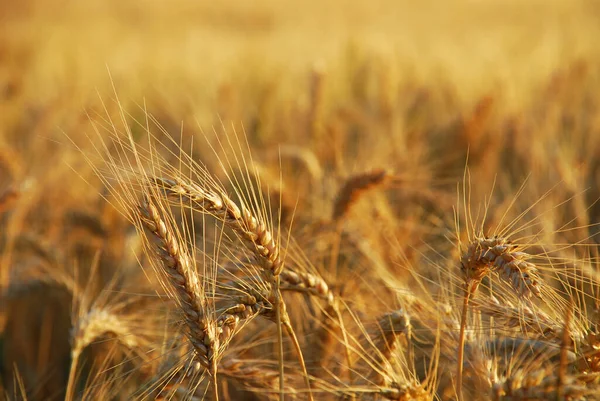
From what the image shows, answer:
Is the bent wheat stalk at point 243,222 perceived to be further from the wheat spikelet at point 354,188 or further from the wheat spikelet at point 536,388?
the wheat spikelet at point 354,188

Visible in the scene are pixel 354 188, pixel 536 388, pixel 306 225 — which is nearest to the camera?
pixel 536 388

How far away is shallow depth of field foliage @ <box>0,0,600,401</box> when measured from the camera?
3.47ft

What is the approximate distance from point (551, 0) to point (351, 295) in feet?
38.1

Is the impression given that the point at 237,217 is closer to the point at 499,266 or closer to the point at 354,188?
the point at 499,266

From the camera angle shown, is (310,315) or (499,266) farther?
(310,315)

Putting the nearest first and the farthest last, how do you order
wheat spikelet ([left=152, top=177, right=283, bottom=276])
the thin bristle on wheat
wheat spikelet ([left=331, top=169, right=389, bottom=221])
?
1. wheat spikelet ([left=152, top=177, right=283, bottom=276])
2. the thin bristle on wheat
3. wheat spikelet ([left=331, top=169, right=389, bottom=221])

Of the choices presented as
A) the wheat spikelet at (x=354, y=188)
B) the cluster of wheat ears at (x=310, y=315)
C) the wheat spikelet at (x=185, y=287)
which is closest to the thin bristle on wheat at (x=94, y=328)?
the cluster of wheat ears at (x=310, y=315)

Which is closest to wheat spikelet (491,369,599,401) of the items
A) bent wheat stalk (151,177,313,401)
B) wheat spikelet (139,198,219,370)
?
bent wheat stalk (151,177,313,401)

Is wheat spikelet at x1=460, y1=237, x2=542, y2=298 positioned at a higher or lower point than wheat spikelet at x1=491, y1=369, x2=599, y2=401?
higher

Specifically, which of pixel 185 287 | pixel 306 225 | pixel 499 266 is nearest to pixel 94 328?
pixel 185 287

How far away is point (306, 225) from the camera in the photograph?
1.95m

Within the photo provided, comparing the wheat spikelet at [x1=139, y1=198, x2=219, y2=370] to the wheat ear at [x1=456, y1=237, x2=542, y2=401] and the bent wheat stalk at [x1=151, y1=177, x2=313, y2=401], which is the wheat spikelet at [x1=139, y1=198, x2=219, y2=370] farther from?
the wheat ear at [x1=456, y1=237, x2=542, y2=401]

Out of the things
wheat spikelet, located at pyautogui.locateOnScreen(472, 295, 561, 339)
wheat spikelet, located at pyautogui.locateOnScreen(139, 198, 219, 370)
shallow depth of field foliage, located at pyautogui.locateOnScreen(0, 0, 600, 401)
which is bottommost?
shallow depth of field foliage, located at pyautogui.locateOnScreen(0, 0, 600, 401)

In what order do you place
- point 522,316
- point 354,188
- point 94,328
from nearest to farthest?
point 522,316 < point 94,328 < point 354,188
